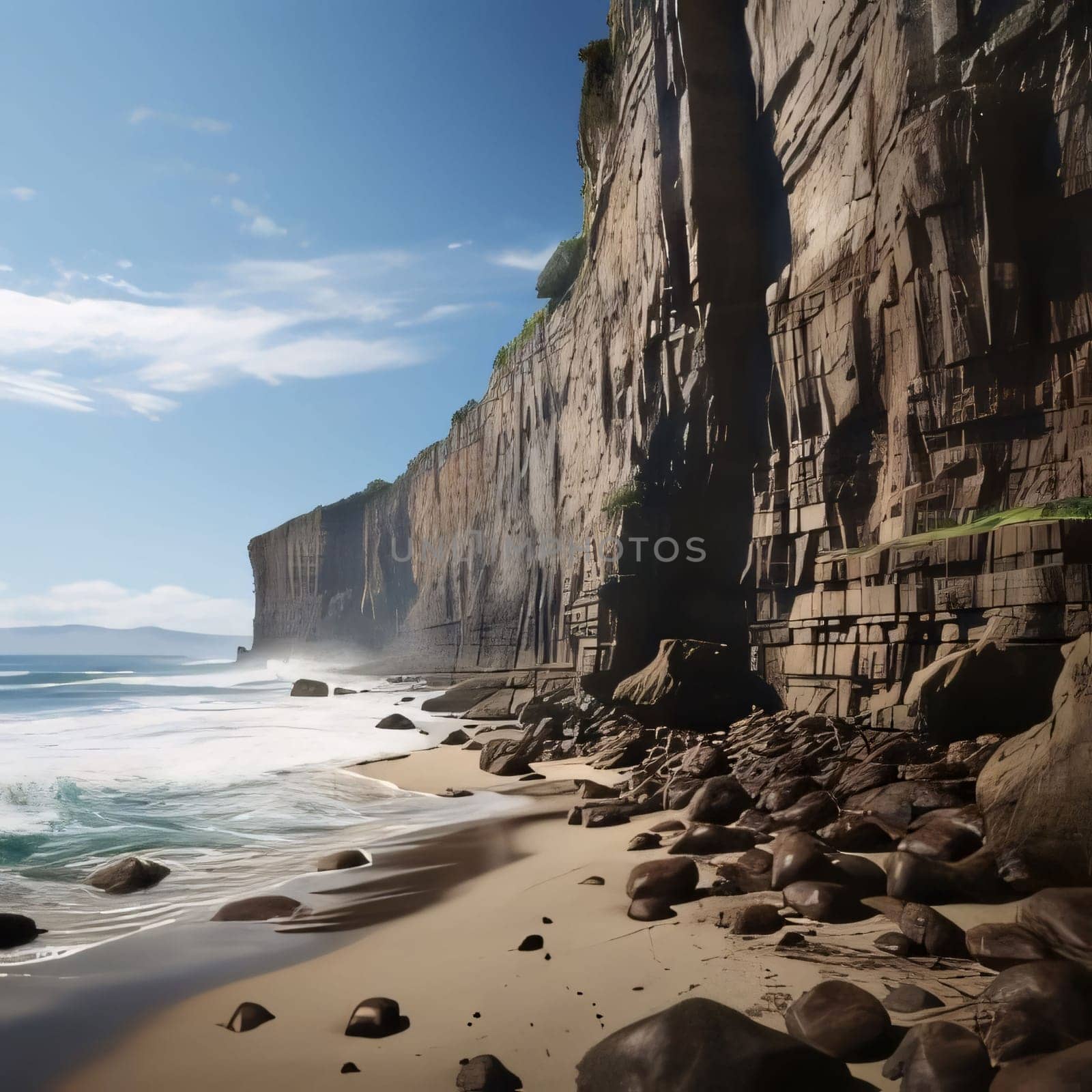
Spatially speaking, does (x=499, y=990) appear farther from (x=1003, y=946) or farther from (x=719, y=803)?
(x=719, y=803)

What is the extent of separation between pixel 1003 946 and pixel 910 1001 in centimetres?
56

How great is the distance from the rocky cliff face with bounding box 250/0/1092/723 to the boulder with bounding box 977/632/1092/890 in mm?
3096

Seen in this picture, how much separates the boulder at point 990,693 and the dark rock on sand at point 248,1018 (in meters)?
5.55

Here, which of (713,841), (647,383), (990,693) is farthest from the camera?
(647,383)

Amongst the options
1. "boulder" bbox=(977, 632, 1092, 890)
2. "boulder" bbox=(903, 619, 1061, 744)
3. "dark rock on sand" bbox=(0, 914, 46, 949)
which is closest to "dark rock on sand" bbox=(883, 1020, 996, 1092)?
"boulder" bbox=(977, 632, 1092, 890)

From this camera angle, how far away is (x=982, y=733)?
652cm

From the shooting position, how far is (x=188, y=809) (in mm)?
8367

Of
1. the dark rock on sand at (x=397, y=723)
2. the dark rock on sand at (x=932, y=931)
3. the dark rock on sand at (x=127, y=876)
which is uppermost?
the dark rock on sand at (x=932, y=931)

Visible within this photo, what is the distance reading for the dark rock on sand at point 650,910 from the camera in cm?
381

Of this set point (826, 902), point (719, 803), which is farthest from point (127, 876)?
point (826, 902)

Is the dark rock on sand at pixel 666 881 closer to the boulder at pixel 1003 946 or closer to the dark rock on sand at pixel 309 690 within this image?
the boulder at pixel 1003 946

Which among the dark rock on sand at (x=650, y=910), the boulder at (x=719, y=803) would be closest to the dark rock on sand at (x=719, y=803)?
the boulder at (x=719, y=803)

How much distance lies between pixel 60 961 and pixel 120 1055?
4.36 feet

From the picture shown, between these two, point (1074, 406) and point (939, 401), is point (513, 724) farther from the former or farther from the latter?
point (1074, 406)
